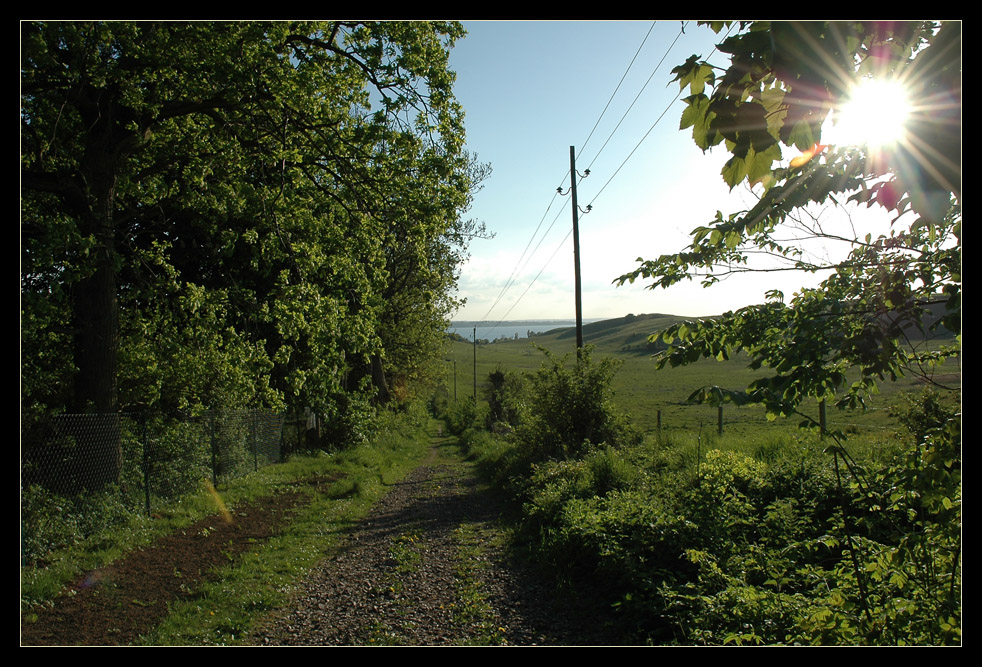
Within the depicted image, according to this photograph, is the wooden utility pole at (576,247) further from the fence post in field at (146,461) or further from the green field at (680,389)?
the fence post in field at (146,461)

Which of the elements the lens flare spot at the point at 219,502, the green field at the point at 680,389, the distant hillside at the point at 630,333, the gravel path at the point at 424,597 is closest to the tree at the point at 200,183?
the lens flare spot at the point at 219,502

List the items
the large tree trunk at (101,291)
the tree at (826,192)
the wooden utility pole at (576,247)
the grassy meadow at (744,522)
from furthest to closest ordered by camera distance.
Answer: the wooden utility pole at (576,247) → the large tree trunk at (101,291) → the grassy meadow at (744,522) → the tree at (826,192)

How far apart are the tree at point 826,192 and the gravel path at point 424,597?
3664mm

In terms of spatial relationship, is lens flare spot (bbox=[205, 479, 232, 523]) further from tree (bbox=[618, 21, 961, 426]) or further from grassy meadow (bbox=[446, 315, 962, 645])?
tree (bbox=[618, 21, 961, 426])

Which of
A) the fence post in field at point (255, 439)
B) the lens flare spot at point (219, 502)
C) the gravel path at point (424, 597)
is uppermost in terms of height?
the fence post in field at point (255, 439)

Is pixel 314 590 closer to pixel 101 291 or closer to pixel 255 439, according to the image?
pixel 101 291

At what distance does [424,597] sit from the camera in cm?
639

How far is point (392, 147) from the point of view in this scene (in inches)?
402

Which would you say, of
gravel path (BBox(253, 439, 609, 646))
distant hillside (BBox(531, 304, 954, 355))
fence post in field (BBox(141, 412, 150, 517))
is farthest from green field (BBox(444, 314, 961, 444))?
fence post in field (BBox(141, 412, 150, 517))

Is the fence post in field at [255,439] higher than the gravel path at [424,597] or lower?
higher

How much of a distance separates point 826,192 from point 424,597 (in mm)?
5906

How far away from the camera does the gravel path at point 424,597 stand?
5371 millimetres
